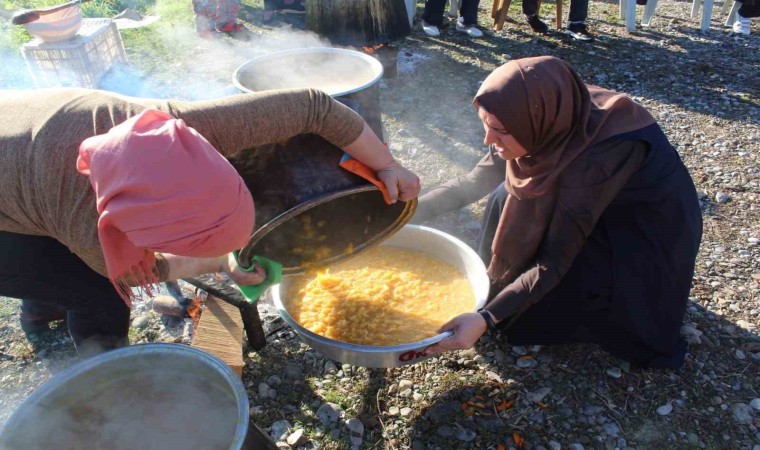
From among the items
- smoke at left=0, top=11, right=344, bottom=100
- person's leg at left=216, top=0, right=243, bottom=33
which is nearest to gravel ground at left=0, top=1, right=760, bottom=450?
smoke at left=0, top=11, right=344, bottom=100

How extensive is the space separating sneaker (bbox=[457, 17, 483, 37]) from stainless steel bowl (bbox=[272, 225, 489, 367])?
5325 millimetres

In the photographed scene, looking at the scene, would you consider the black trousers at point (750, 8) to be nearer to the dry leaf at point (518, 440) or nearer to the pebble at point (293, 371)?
the dry leaf at point (518, 440)

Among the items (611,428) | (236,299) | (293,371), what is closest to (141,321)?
(236,299)

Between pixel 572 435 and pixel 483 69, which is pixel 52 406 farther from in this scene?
pixel 483 69

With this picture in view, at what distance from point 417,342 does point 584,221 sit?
34.8 inches

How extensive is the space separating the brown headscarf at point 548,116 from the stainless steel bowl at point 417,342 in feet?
1.60

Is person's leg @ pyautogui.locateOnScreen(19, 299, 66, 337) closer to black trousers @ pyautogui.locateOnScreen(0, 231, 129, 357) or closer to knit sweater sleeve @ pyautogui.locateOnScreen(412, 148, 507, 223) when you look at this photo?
black trousers @ pyautogui.locateOnScreen(0, 231, 129, 357)

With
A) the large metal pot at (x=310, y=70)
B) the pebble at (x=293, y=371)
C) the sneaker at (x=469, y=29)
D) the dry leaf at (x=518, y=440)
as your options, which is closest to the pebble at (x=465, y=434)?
the dry leaf at (x=518, y=440)

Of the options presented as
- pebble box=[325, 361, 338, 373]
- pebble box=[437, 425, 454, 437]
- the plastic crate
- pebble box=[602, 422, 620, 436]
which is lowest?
pebble box=[602, 422, 620, 436]

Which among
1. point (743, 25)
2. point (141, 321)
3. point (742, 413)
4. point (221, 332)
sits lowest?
point (742, 413)

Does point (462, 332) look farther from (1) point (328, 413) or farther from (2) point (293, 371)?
(2) point (293, 371)

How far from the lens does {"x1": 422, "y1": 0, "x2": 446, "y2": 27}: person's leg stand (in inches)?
300

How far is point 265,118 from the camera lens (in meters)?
1.85

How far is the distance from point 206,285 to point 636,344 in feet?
7.19
